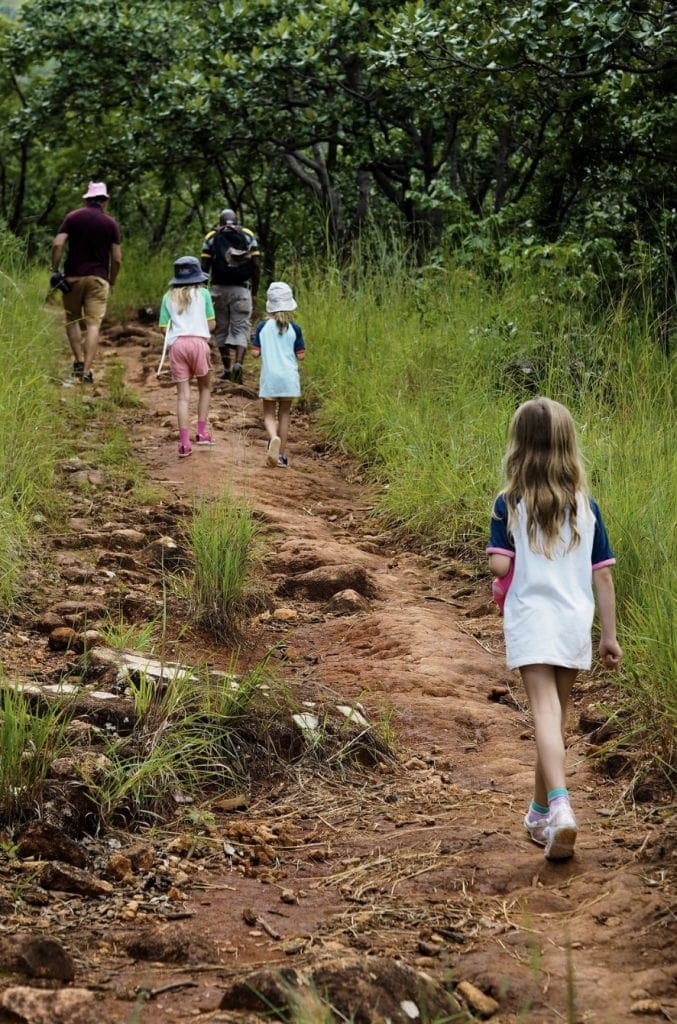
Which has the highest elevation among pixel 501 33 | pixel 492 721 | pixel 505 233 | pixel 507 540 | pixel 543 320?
pixel 501 33

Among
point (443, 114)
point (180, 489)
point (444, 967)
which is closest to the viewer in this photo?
point (444, 967)

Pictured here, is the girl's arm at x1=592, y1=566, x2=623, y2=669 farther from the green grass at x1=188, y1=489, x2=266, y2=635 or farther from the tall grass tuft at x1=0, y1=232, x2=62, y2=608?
the tall grass tuft at x1=0, y1=232, x2=62, y2=608

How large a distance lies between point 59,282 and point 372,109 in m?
3.96

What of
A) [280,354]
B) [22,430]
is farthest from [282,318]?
[22,430]

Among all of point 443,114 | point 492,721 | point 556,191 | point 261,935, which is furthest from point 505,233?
point 261,935

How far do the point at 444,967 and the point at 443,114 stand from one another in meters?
10.9

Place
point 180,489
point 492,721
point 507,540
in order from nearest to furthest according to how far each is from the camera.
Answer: point 507,540 < point 492,721 < point 180,489

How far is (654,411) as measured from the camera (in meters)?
6.52

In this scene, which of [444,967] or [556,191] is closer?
[444,967]

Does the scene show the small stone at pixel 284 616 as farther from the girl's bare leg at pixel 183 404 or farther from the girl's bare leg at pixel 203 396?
the girl's bare leg at pixel 203 396

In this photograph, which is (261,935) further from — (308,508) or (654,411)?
(308,508)

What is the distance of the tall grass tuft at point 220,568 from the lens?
5.29 m

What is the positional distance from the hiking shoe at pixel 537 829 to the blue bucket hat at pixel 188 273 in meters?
6.07

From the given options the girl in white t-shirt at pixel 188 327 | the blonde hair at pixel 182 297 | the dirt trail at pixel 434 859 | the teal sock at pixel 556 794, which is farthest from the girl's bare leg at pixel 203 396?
the teal sock at pixel 556 794
